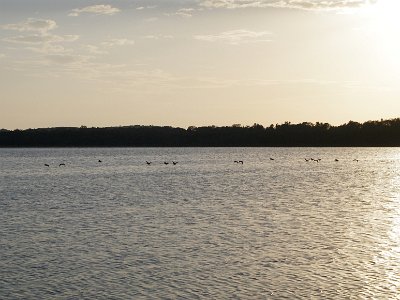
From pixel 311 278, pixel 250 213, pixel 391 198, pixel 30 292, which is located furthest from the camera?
pixel 391 198

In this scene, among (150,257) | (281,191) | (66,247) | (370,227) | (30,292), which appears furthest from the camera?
(281,191)

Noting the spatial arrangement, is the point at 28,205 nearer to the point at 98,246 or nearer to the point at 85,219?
the point at 85,219

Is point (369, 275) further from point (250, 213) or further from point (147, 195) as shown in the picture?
point (147, 195)

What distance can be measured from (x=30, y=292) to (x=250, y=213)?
26.1 meters

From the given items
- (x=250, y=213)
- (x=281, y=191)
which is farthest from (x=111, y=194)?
(x=250, y=213)

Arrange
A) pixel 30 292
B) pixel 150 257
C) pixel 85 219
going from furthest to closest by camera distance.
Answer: pixel 85 219, pixel 150 257, pixel 30 292

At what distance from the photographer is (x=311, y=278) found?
2595cm

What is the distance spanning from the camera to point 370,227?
4056 cm

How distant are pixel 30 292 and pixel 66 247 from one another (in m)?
8.99

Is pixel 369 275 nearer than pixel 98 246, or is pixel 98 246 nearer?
pixel 369 275

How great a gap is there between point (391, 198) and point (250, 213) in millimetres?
21830

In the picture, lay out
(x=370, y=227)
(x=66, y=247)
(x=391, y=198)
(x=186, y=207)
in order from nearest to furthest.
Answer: (x=66, y=247) < (x=370, y=227) < (x=186, y=207) < (x=391, y=198)

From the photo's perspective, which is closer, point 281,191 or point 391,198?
point 391,198

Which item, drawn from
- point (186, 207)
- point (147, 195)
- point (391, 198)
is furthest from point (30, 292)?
point (391, 198)
